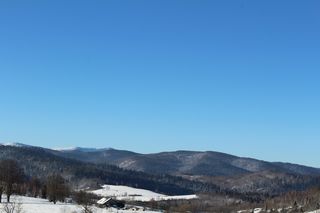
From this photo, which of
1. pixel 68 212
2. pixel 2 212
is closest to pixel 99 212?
pixel 68 212

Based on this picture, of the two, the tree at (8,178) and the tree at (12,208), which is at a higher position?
the tree at (8,178)

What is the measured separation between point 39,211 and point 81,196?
200 feet

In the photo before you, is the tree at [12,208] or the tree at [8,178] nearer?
the tree at [12,208]

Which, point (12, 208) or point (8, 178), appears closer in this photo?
point (12, 208)

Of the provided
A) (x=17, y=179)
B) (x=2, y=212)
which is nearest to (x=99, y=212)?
(x=2, y=212)

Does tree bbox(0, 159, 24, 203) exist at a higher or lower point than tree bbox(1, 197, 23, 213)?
higher

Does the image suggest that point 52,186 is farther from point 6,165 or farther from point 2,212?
point 2,212

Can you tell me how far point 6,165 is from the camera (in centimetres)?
18938

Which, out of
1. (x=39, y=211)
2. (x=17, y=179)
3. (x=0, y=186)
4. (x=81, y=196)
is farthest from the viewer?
(x=81, y=196)

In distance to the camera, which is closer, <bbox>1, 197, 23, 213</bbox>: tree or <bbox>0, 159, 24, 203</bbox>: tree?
<bbox>1, 197, 23, 213</bbox>: tree

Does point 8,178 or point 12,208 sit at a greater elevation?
point 8,178

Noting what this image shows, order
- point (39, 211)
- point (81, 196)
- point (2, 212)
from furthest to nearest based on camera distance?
point (81, 196) → point (39, 211) → point (2, 212)

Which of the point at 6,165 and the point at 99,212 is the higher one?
the point at 6,165

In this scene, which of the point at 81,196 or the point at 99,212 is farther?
the point at 81,196
